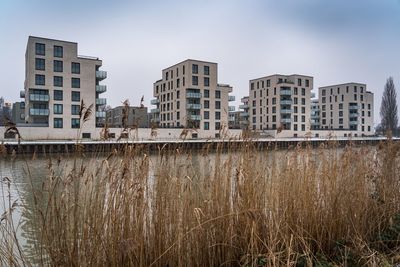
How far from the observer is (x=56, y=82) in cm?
3791

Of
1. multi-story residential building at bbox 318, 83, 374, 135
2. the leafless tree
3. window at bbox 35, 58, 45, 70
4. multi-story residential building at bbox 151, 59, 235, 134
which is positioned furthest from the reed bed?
multi-story residential building at bbox 318, 83, 374, 135

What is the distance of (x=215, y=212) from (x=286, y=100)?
58007mm

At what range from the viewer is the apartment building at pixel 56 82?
36469 millimetres

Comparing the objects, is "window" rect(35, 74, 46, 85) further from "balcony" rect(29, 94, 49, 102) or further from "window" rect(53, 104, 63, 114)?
"window" rect(53, 104, 63, 114)

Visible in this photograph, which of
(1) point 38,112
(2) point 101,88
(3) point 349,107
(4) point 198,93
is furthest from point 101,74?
(3) point 349,107

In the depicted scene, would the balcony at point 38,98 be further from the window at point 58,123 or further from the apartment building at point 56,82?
the window at point 58,123

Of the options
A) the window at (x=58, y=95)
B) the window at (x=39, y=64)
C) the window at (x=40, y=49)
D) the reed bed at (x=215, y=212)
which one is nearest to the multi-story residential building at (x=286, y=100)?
the window at (x=58, y=95)

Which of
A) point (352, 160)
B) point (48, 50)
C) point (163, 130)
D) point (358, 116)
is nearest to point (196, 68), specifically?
point (163, 130)

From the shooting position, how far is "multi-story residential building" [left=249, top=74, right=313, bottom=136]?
193 feet

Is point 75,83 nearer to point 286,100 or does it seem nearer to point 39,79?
point 39,79

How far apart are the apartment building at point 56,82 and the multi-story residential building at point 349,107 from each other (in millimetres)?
49010

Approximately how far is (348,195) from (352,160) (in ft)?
2.15

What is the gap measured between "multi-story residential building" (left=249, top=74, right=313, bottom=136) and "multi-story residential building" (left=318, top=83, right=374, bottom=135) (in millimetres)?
11002

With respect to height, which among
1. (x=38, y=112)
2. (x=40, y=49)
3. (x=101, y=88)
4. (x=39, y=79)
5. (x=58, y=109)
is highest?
(x=40, y=49)
